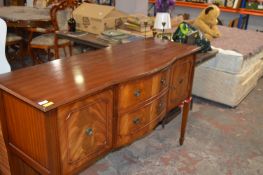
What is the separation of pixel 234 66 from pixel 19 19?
243 cm

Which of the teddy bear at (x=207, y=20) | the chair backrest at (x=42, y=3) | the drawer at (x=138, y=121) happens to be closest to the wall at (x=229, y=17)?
the teddy bear at (x=207, y=20)

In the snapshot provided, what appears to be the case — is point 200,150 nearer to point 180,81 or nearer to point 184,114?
point 184,114

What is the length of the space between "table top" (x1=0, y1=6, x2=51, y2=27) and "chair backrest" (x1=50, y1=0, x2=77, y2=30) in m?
0.13

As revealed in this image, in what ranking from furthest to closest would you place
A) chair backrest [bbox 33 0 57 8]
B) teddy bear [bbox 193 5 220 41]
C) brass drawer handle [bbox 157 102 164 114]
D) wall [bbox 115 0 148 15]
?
1. chair backrest [bbox 33 0 57 8]
2. wall [bbox 115 0 148 15]
3. teddy bear [bbox 193 5 220 41]
4. brass drawer handle [bbox 157 102 164 114]

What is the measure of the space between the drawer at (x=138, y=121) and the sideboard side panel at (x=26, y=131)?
406 mm

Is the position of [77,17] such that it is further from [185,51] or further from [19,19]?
[185,51]

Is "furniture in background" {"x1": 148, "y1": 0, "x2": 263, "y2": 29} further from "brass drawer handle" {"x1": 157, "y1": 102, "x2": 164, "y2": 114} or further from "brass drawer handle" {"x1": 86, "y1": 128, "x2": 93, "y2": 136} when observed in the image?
"brass drawer handle" {"x1": 86, "y1": 128, "x2": 93, "y2": 136}

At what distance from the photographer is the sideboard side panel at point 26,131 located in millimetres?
1137

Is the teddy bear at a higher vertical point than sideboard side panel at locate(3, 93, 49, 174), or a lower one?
higher

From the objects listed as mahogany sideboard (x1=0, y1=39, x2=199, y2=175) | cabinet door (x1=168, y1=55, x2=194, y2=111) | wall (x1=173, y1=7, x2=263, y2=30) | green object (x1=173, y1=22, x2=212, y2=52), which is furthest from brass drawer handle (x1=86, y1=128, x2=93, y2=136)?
wall (x1=173, y1=7, x2=263, y2=30)

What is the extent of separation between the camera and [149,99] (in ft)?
5.06

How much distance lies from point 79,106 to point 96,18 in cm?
179

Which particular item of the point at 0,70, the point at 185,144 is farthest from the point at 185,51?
the point at 0,70

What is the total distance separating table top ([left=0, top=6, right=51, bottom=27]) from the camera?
10.7 feet
